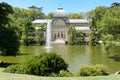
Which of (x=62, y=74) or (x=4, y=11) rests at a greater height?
(x=4, y=11)

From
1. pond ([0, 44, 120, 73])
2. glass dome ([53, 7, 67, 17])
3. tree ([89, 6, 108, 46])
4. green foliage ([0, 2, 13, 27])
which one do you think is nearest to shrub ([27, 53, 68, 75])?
pond ([0, 44, 120, 73])

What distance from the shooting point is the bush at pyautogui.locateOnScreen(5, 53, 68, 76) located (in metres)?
15.7

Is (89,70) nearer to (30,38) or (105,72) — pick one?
(105,72)

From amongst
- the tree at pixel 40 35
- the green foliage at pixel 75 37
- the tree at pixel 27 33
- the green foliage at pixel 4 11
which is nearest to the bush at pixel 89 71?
the green foliage at pixel 4 11

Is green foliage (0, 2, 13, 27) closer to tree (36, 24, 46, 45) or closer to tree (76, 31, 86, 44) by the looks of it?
tree (36, 24, 46, 45)

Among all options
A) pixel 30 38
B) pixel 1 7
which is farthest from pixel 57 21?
pixel 1 7

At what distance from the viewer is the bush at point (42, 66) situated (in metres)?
15.7

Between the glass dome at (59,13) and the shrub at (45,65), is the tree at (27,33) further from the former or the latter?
the shrub at (45,65)

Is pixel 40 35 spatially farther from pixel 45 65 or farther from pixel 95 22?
pixel 45 65

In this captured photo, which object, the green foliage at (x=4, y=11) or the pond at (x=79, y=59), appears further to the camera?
the pond at (x=79, y=59)

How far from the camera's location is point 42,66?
1570 centimetres

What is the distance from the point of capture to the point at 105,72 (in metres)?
16.7

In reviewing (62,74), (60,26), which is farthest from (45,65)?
(60,26)

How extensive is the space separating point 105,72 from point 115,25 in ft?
81.9
